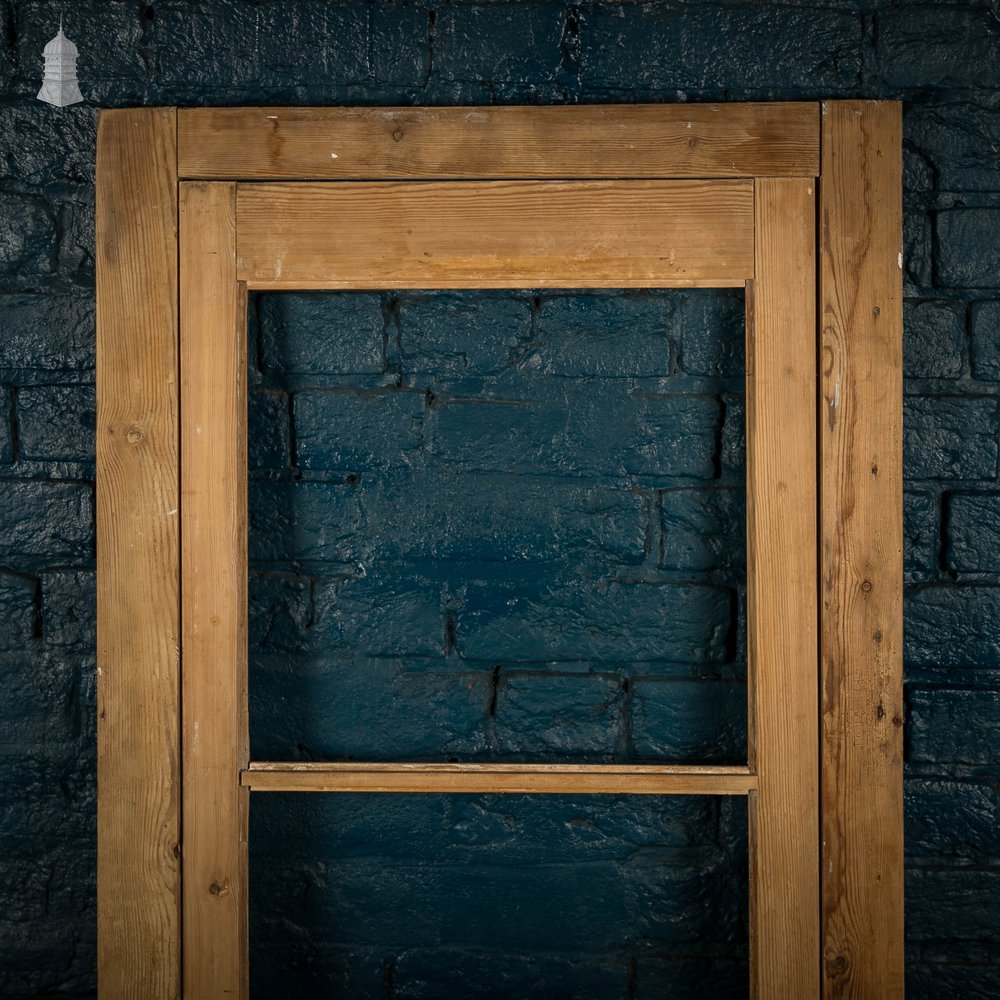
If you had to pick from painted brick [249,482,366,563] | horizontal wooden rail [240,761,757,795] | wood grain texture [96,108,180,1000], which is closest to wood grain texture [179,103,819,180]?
wood grain texture [96,108,180,1000]

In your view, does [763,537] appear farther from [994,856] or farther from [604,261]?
[994,856]

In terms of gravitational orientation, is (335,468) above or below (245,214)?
below

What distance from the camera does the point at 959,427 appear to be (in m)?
1.33

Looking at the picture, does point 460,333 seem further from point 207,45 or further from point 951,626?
point 951,626

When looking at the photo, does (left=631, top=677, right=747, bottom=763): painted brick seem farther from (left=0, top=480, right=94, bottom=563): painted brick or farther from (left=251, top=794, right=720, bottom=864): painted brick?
(left=0, top=480, right=94, bottom=563): painted brick

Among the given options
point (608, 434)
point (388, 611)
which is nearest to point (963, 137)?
point (608, 434)

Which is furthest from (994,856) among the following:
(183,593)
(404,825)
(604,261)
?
(183,593)

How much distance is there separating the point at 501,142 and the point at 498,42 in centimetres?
17

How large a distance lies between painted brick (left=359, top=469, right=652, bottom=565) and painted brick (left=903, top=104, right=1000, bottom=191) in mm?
665

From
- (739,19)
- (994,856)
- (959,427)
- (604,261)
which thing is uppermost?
(739,19)

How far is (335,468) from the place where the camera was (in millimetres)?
1358

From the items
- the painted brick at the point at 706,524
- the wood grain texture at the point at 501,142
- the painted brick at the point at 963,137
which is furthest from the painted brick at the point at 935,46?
the painted brick at the point at 706,524

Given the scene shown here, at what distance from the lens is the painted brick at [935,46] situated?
1.31 m

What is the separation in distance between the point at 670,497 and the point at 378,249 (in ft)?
1.85
